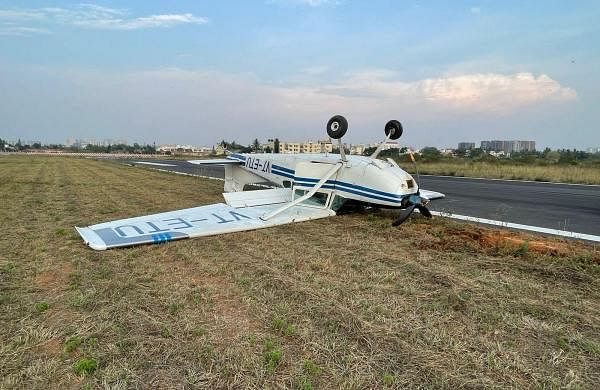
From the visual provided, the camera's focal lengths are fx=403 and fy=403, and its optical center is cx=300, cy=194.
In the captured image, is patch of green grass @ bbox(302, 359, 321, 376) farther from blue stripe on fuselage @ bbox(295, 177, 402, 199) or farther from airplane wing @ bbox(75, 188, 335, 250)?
blue stripe on fuselage @ bbox(295, 177, 402, 199)

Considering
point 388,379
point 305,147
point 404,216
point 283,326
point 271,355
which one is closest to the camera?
point 388,379

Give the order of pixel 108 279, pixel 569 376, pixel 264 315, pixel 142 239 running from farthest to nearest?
pixel 142 239, pixel 108 279, pixel 264 315, pixel 569 376

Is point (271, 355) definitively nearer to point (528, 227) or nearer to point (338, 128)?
point (338, 128)

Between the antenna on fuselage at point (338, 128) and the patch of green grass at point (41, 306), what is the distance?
7.01 meters

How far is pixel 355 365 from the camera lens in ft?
10.3

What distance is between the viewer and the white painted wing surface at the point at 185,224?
22.4 feet

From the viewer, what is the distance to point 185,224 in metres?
7.75

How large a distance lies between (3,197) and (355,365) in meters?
14.3

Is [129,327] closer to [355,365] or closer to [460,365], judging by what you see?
[355,365]

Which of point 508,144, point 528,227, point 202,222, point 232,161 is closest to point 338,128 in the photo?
point 202,222

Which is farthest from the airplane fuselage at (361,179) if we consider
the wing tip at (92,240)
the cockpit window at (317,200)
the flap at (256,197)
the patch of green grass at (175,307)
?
the patch of green grass at (175,307)

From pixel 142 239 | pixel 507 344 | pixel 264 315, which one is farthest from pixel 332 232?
pixel 507 344

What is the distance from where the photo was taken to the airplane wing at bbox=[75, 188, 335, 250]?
688cm

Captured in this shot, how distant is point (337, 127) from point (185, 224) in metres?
4.41
